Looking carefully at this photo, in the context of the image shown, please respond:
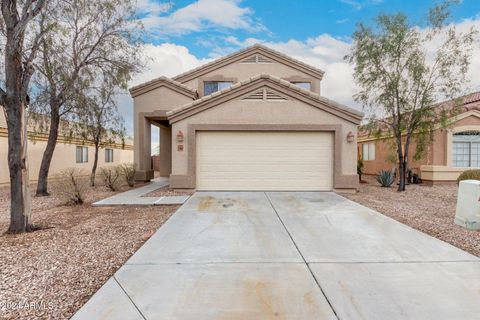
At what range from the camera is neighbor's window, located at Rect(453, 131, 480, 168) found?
47.1 ft

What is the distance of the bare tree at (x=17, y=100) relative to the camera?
18.8ft

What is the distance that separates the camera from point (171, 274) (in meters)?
3.86

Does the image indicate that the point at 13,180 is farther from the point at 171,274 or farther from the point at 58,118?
the point at 58,118

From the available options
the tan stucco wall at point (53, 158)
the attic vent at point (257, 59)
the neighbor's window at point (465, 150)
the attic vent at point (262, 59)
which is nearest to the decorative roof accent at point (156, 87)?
the attic vent at point (257, 59)

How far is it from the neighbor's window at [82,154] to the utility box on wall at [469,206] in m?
22.9

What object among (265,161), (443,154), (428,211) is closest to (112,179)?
(265,161)

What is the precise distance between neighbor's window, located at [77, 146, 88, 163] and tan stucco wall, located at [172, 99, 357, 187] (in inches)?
547

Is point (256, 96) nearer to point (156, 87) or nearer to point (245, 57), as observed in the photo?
point (156, 87)

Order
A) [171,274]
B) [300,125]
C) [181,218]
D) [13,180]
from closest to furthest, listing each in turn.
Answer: [171,274] → [13,180] → [181,218] → [300,125]

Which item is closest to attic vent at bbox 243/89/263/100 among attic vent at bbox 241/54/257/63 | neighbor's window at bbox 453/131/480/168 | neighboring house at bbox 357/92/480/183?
→ attic vent at bbox 241/54/257/63

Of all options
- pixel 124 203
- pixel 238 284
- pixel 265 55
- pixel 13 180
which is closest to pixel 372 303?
pixel 238 284

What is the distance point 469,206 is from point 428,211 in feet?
5.97

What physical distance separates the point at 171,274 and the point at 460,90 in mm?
13647

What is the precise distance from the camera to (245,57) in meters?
16.6
